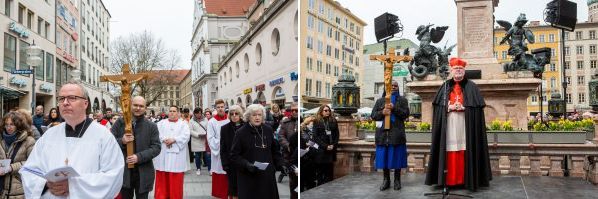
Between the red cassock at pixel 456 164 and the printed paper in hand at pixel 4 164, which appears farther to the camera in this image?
the red cassock at pixel 456 164

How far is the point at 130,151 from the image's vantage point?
6684mm

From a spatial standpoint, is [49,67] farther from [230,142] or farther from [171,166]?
[230,142]

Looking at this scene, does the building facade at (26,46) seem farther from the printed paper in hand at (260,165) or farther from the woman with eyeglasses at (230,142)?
the printed paper in hand at (260,165)

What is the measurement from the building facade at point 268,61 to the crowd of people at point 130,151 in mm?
12683

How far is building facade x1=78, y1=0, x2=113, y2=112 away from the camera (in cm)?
4206

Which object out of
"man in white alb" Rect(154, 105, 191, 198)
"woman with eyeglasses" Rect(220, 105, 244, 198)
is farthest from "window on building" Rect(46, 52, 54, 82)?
"woman with eyeglasses" Rect(220, 105, 244, 198)

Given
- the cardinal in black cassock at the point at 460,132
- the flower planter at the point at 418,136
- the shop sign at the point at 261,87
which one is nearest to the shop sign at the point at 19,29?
the shop sign at the point at 261,87

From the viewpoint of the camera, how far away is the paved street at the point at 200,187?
10000mm

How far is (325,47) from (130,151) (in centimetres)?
5097

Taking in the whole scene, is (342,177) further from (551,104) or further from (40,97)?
(40,97)

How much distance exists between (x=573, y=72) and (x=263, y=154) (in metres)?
93.8

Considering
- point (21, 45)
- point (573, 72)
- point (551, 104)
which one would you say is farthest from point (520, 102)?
point (573, 72)

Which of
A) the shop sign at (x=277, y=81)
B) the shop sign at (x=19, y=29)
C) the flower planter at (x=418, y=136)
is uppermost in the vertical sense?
the shop sign at (x=19, y=29)

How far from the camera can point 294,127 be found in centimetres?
909
